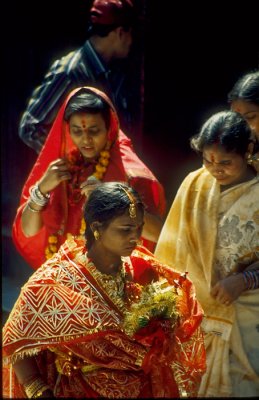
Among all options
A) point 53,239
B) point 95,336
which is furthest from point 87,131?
point 95,336

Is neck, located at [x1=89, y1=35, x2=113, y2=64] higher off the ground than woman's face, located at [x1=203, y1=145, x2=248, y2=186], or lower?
higher

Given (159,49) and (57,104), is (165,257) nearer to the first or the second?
(57,104)

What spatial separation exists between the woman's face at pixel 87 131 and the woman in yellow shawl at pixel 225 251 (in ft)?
1.92

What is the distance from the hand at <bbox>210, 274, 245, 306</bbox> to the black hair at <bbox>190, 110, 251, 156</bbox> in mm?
591

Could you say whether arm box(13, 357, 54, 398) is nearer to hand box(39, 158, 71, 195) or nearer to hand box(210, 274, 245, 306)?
hand box(210, 274, 245, 306)

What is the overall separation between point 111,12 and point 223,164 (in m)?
2.02

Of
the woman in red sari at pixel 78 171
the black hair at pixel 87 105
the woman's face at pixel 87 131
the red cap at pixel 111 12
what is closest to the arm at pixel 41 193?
the woman in red sari at pixel 78 171

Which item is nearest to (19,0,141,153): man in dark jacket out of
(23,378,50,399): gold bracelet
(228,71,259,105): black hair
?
(228,71,259,105): black hair

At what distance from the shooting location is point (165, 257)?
15.7 ft

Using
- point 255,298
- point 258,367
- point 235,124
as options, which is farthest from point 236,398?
point 235,124

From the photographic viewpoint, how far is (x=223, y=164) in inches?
174

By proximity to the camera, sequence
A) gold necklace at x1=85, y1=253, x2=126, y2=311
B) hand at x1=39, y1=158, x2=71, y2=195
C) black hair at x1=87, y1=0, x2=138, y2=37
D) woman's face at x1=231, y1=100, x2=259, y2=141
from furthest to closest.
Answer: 1. black hair at x1=87, y1=0, x2=138, y2=37
2. hand at x1=39, y1=158, x2=71, y2=195
3. woman's face at x1=231, y1=100, x2=259, y2=141
4. gold necklace at x1=85, y1=253, x2=126, y2=311

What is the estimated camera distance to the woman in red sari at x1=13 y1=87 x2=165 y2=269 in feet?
16.4

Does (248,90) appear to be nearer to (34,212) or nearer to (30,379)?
(34,212)
